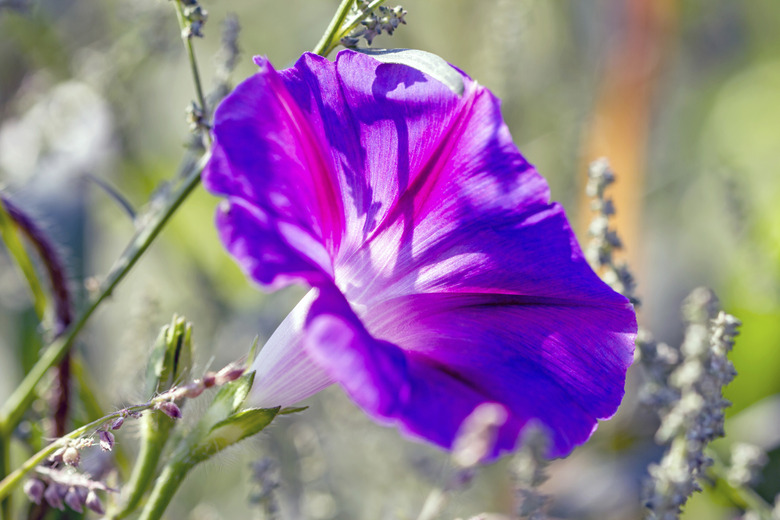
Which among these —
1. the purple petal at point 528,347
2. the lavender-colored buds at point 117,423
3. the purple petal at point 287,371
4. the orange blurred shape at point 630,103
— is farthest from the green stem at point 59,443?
the orange blurred shape at point 630,103

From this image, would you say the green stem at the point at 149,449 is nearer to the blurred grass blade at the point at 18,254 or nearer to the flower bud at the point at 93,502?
the flower bud at the point at 93,502

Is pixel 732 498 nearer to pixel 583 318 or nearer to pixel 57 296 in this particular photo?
pixel 583 318

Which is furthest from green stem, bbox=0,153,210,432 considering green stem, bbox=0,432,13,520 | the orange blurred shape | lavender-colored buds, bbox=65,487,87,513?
the orange blurred shape

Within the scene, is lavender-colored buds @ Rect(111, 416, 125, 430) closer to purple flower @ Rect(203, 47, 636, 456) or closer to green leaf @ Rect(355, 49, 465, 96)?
purple flower @ Rect(203, 47, 636, 456)

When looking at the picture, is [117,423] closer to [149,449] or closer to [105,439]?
[105,439]

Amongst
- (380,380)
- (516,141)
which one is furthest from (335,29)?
(516,141)

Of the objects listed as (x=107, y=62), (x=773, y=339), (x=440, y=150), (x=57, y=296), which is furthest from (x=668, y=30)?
(x=57, y=296)
